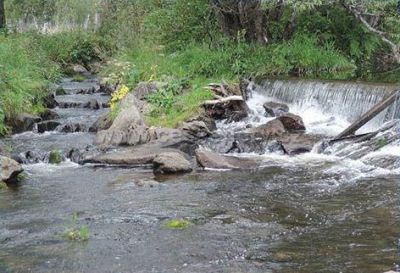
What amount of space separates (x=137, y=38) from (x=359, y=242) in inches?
634

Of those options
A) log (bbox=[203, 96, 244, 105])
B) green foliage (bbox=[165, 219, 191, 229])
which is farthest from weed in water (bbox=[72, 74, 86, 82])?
green foliage (bbox=[165, 219, 191, 229])

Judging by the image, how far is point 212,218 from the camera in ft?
26.5

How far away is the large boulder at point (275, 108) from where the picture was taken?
15.3 m

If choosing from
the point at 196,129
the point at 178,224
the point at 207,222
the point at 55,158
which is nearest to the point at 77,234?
the point at 178,224

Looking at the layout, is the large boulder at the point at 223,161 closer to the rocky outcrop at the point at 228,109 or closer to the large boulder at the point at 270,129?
the large boulder at the point at 270,129

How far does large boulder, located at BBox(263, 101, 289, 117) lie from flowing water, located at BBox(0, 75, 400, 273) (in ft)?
11.0

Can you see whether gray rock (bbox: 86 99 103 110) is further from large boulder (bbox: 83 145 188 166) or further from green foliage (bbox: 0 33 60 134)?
large boulder (bbox: 83 145 188 166)

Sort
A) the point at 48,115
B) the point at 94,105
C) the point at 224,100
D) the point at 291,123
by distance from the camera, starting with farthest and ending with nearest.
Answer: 1. the point at 94,105
2. the point at 48,115
3. the point at 224,100
4. the point at 291,123

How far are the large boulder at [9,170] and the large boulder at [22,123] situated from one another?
13.4 ft

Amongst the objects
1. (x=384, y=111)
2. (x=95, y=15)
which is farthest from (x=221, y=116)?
(x=95, y=15)

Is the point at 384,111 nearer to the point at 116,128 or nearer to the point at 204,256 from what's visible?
the point at 116,128

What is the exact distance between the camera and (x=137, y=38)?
21719 millimetres

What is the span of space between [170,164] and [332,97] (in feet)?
18.8

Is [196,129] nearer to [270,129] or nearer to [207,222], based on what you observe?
[270,129]
